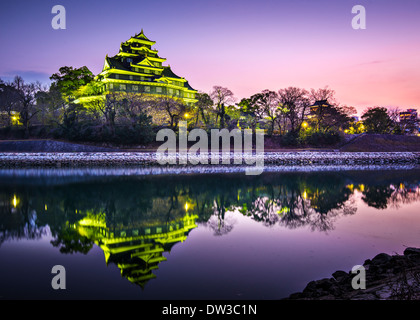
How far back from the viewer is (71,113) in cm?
4088

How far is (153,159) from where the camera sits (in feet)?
103

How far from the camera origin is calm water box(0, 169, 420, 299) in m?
6.10

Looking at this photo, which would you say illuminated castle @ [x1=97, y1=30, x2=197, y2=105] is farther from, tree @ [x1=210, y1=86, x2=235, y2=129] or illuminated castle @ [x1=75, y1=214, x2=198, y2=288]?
illuminated castle @ [x1=75, y1=214, x2=198, y2=288]

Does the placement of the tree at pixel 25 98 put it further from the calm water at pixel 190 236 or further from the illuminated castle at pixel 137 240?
the illuminated castle at pixel 137 240

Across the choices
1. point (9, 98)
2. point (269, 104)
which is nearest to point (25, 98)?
point (9, 98)

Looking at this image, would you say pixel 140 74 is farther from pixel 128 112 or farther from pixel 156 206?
pixel 156 206

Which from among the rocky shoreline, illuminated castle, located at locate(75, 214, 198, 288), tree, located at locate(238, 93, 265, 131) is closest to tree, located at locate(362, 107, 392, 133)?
tree, located at locate(238, 93, 265, 131)

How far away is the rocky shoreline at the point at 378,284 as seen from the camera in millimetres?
4794

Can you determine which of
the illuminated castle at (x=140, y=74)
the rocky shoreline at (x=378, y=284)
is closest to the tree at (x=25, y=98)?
the illuminated castle at (x=140, y=74)

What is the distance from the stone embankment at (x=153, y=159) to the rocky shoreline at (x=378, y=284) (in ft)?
83.8

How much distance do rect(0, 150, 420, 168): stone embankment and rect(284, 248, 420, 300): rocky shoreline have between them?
25.5 meters

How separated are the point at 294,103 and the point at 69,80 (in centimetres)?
3403

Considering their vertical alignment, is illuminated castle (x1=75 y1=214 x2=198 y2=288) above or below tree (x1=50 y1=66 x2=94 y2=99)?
below
